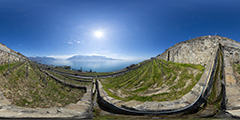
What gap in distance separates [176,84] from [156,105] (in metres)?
5.01

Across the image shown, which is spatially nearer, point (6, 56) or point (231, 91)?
point (231, 91)

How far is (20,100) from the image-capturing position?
7547mm

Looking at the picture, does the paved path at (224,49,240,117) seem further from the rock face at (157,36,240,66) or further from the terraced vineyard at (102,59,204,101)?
the terraced vineyard at (102,59,204,101)

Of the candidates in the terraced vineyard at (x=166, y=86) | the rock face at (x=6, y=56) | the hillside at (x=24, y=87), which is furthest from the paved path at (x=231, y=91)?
the rock face at (x=6, y=56)

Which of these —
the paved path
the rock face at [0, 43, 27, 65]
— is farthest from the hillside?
the paved path

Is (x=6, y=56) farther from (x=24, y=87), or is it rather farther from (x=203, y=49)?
(x=203, y=49)

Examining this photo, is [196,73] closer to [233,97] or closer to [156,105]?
[233,97]

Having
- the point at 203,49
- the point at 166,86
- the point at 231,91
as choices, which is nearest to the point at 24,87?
the point at 166,86

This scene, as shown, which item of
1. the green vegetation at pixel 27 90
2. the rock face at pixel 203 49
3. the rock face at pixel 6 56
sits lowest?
the green vegetation at pixel 27 90

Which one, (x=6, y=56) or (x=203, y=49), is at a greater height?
(x=203, y=49)

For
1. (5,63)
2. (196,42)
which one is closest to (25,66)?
(5,63)

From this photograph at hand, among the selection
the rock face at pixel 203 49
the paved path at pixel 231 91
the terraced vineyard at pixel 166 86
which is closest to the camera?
the paved path at pixel 231 91

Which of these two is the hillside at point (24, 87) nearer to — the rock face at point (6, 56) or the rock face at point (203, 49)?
the rock face at point (6, 56)

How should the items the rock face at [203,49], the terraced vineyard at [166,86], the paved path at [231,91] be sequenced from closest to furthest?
the paved path at [231,91], the terraced vineyard at [166,86], the rock face at [203,49]
